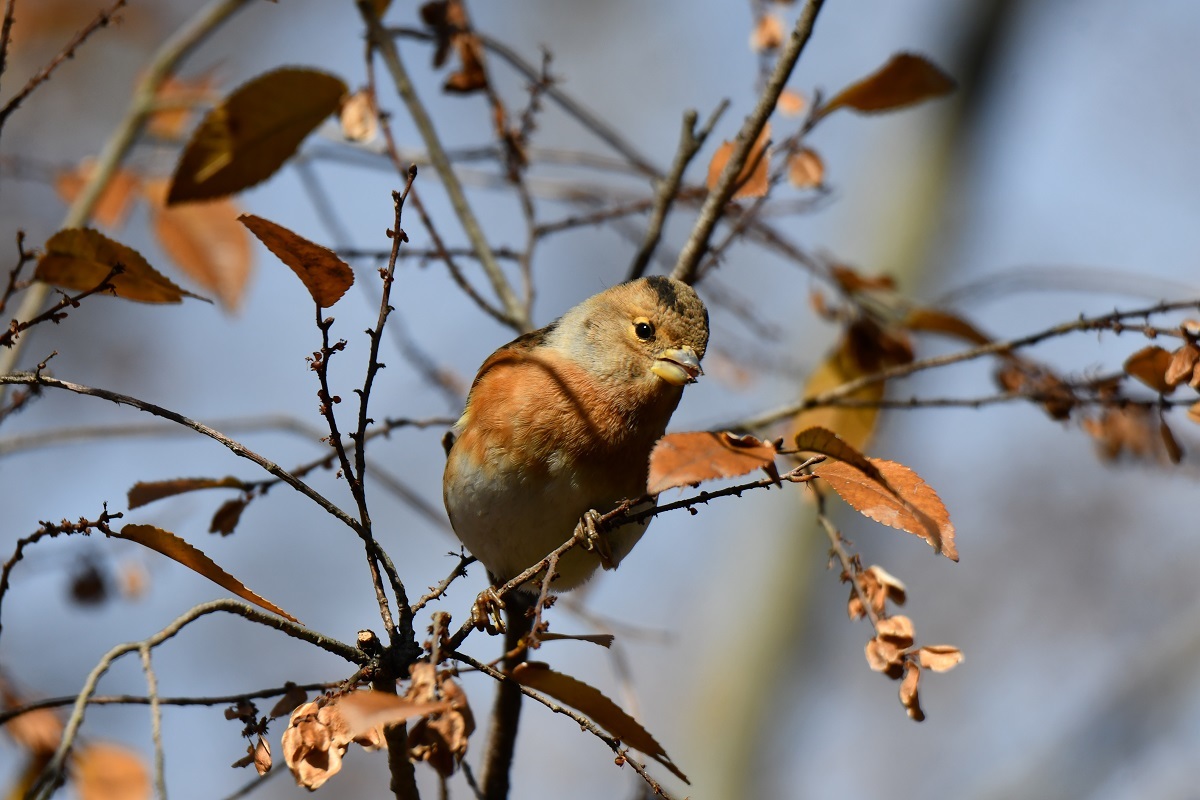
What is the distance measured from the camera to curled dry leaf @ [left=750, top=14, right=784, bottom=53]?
2777mm

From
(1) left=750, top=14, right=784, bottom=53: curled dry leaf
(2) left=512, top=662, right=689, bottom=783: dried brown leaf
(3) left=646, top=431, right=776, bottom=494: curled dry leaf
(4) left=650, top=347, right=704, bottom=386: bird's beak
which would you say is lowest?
(2) left=512, top=662, right=689, bottom=783: dried brown leaf

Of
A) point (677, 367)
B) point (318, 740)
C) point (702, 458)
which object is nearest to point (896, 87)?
point (677, 367)

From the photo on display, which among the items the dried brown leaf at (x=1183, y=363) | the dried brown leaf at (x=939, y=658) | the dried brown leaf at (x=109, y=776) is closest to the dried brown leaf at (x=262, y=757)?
the dried brown leaf at (x=939, y=658)

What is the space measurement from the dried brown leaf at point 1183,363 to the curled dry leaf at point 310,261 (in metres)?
1.42

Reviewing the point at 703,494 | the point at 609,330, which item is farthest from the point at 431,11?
the point at 703,494

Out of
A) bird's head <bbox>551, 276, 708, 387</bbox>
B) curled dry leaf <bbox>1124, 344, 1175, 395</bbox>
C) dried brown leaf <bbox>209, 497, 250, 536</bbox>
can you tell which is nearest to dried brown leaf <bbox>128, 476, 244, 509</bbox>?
dried brown leaf <bbox>209, 497, 250, 536</bbox>

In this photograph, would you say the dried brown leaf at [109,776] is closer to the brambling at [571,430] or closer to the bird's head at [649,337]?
the brambling at [571,430]

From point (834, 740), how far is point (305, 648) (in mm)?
5233

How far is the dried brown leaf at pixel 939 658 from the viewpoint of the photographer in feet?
5.46

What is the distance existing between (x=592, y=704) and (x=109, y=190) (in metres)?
2.69

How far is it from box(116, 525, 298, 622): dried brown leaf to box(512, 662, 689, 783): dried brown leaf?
1.19 ft

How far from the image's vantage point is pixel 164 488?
2.07m

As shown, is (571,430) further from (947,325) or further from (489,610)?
(947,325)

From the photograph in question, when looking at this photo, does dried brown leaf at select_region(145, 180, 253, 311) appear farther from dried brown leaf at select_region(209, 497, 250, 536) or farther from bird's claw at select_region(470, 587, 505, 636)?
bird's claw at select_region(470, 587, 505, 636)
